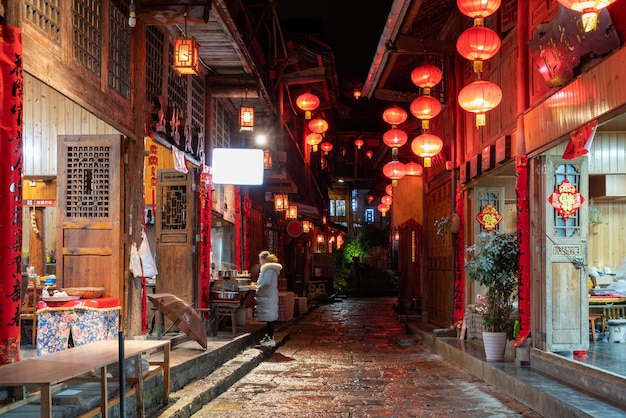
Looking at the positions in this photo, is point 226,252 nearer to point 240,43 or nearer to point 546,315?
point 240,43

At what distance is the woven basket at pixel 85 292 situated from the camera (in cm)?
966

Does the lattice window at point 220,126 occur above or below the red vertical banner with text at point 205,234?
above

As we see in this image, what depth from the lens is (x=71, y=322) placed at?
9523 mm

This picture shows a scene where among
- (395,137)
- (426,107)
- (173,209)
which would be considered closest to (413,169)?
(395,137)

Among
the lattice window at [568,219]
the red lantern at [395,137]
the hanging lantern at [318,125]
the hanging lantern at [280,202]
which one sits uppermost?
the hanging lantern at [318,125]

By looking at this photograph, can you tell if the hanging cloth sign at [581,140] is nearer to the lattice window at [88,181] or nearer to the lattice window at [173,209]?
the lattice window at [88,181]

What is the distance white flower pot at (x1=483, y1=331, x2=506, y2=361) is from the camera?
12195mm

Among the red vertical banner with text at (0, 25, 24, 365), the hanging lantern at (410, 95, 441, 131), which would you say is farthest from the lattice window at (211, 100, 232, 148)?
the red vertical banner with text at (0, 25, 24, 365)

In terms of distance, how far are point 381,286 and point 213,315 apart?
3049 cm

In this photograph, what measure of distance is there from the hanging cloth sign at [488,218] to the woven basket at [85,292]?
8.95 m

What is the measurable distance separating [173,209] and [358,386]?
6.20 m

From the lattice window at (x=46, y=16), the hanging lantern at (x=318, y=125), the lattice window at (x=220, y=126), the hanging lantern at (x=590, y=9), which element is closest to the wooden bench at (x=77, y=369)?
the lattice window at (x=46, y=16)

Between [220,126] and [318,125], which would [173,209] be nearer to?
[220,126]

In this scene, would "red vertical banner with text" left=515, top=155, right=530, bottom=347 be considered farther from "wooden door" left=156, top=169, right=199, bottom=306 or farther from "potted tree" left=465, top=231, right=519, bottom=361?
"wooden door" left=156, top=169, right=199, bottom=306
